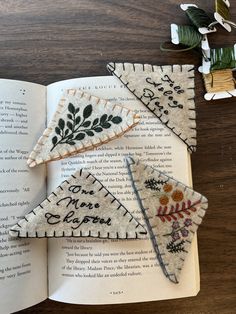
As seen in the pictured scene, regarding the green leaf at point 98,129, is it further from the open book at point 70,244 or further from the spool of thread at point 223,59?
the spool of thread at point 223,59

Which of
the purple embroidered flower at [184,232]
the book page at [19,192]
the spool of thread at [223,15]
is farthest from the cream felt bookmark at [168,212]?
the spool of thread at [223,15]

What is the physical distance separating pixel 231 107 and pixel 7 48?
33cm

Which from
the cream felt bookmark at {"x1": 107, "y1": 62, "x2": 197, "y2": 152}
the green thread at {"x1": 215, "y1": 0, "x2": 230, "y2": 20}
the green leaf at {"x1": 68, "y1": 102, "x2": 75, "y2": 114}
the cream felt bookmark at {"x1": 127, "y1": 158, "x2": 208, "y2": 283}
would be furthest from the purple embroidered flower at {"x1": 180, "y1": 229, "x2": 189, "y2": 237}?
the green thread at {"x1": 215, "y1": 0, "x2": 230, "y2": 20}

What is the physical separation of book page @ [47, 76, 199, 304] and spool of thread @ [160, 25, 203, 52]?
0.13 m

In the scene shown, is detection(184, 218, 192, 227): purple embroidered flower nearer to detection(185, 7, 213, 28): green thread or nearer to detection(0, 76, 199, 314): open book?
detection(0, 76, 199, 314): open book

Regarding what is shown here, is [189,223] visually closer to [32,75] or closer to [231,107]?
[231,107]

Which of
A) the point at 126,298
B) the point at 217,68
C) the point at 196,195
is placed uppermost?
the point at 217,68

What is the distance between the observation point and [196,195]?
1.74 ft

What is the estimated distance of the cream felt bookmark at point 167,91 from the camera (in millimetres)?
547

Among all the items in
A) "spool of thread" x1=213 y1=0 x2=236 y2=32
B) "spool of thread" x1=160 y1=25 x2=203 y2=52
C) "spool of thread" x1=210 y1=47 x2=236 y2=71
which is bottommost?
"spool of thread" x1=210 y1=47 x2=236 y2=71

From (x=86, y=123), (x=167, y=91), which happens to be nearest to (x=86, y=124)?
(x=86, y=123)

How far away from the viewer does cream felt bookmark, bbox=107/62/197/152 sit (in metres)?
0.55

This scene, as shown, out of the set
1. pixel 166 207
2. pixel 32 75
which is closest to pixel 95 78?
pixel 32 75

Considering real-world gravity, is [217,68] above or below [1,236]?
above
